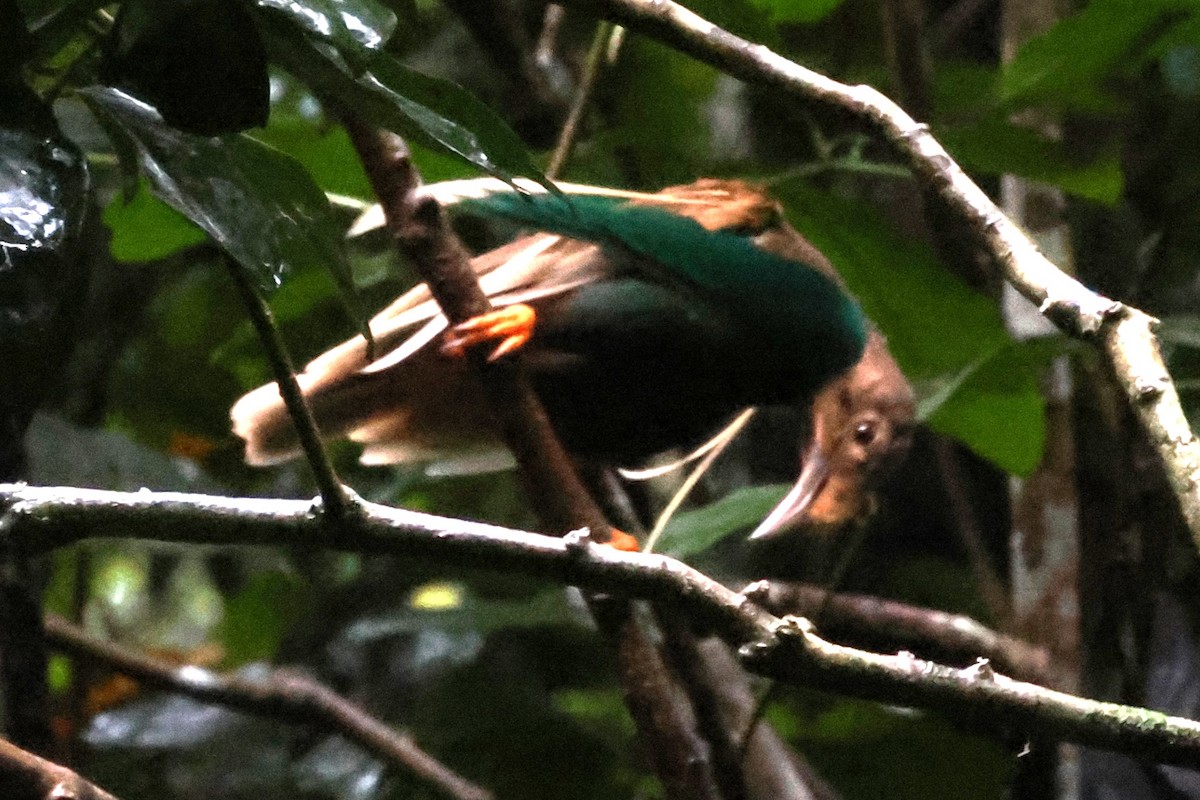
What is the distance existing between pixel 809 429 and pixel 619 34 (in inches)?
19.3

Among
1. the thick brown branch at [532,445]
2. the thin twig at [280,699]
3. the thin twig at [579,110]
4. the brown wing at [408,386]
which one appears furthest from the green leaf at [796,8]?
the thin twig at [280,699]

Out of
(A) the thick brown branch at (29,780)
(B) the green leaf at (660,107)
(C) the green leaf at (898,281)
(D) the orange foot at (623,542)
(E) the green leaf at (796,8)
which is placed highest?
(E) the green leaf at (796,8)

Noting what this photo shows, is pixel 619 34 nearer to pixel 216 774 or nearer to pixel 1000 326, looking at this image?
pixel 1000 326

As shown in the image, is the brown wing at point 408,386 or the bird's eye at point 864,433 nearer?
the brown wing at point 408,386

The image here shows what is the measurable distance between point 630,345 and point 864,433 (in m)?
0.31

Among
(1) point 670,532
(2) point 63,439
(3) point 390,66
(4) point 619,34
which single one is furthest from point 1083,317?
(2) point 63,439

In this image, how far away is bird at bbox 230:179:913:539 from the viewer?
1.42m

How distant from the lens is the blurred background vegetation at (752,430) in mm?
1446

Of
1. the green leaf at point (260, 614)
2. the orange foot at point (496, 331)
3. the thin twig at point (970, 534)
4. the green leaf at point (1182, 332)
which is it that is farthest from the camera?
the green leaf at point (260, 614)

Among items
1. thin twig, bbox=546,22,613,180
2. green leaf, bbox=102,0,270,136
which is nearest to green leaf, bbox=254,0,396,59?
green leaf, bbox=102,0,270,136

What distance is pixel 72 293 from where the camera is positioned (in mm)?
654

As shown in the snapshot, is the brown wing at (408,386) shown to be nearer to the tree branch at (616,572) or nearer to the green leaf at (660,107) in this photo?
the green leaf at (660,107)

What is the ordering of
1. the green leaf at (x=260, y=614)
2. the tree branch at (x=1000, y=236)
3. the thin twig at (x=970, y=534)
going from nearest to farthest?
the tree branch at (x=1000, y=236) → the thin twig at (x=970, y=534) → the green leaf at (x=260, y=614)

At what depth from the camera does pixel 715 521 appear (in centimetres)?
142
